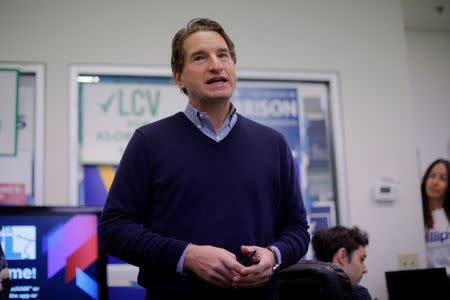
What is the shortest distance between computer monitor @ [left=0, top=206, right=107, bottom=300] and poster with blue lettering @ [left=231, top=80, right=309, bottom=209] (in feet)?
4.06

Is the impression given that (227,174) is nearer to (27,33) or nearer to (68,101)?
(68,101)

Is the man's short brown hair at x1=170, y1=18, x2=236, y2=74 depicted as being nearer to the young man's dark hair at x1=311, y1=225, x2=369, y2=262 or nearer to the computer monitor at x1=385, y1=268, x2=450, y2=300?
the young man's dark hair at x1=311, y1=225, x2=369, y2=262

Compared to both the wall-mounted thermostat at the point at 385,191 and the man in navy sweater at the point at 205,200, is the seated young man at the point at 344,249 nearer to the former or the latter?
the wall-mounted thermostat at the point at 385,191

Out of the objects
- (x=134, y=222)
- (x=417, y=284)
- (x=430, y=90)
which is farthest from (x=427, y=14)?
(x=134, y=222)

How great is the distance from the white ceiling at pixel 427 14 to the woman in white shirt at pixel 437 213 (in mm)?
1267

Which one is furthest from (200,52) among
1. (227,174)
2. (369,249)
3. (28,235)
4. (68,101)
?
(369,249)

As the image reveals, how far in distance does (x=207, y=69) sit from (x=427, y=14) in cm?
301

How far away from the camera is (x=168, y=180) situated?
1021mm

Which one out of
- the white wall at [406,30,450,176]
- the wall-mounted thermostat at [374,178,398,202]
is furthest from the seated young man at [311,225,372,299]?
the white wall at [406,30,450,176]

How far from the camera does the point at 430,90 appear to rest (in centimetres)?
362

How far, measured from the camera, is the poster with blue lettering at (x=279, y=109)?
2.54 metres

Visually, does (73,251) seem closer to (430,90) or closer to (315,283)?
(315,283)

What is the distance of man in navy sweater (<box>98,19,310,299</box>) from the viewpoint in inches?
36.7

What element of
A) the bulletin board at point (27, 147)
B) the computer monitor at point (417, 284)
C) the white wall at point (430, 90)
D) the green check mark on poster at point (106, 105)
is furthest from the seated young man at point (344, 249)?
the white wall at point (430, 90)
